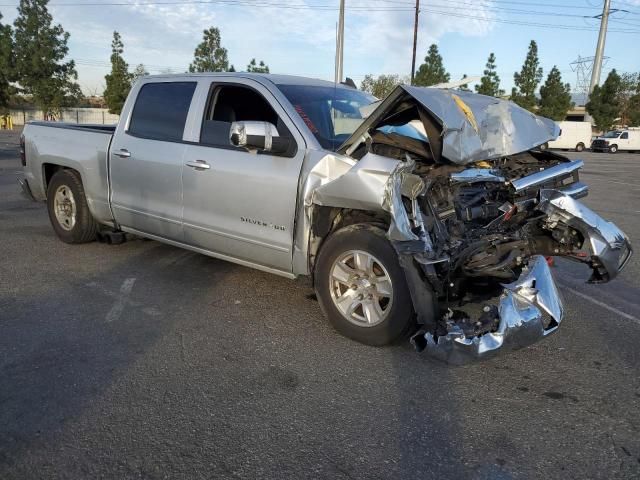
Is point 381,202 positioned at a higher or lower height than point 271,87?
lower

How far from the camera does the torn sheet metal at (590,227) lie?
3.68 m

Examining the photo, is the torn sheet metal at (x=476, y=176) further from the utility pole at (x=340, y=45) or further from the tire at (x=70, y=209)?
the utility pole at (x=340, y=45)

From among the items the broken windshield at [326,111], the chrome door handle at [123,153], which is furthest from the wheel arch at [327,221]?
the chrome door handle at [123,153]

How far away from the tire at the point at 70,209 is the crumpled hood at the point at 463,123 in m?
3.57

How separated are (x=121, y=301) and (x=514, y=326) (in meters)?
3.23

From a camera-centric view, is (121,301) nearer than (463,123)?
No

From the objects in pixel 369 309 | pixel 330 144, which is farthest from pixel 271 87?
pixel 369 309

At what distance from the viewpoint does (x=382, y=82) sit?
47.3m

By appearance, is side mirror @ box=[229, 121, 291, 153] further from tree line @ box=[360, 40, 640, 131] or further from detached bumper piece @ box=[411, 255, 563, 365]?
tree line @ box=[360, 40, 640, 131]

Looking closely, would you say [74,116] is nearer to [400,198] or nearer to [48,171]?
[48,171]

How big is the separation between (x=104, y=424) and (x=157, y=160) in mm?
2829

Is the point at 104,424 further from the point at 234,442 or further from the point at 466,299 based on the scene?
the point at 466,299

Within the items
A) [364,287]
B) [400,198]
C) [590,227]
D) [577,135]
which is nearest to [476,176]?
[400,198]

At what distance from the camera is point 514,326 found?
3182mm
